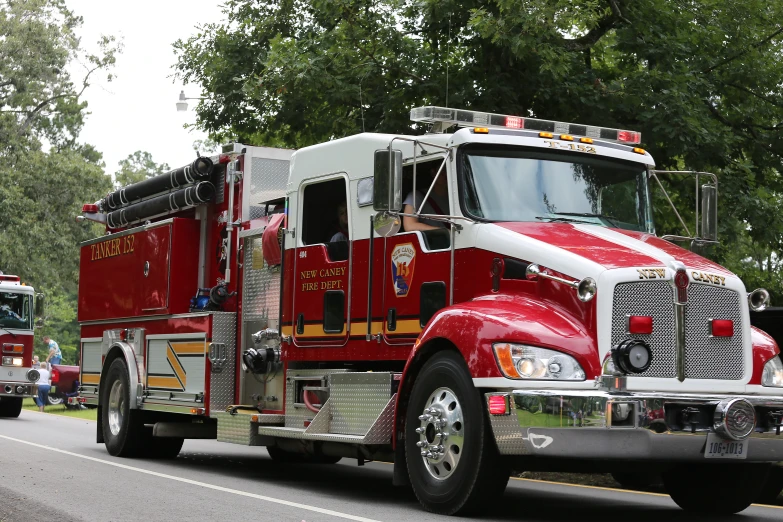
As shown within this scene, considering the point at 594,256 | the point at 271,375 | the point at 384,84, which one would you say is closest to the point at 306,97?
the point at 384,84

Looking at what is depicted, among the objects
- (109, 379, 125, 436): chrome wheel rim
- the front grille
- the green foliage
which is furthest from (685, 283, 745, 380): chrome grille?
the green foliage

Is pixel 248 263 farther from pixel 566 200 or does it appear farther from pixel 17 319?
pixel 17 319

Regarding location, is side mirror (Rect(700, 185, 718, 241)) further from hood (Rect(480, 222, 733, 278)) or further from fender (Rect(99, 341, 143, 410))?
fender (Rect(99, 341, 143, 410))

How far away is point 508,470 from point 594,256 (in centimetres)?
165

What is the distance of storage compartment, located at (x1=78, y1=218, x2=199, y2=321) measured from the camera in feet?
44.4

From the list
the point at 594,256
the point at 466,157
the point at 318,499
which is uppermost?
the point at 466,157

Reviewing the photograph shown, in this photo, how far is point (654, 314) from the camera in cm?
841

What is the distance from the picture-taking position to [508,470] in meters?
8.51

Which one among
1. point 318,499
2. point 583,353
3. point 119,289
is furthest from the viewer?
point 119,289

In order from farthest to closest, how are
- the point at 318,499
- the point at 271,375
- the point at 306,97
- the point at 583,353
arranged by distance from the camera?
1. the point at 306,97
2. the point at 271,375
3. the point at 318,499
4. the point at 583,353

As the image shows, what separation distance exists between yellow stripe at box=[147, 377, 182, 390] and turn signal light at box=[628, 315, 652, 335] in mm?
6405

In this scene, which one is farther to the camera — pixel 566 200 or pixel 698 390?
pixel 566 200

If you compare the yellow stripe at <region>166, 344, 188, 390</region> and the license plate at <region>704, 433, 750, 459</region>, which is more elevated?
the yellow stripe at <region>166, 344, 188, 390</region>

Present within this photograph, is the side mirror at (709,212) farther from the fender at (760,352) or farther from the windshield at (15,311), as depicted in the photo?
the windshield at (15,311)
